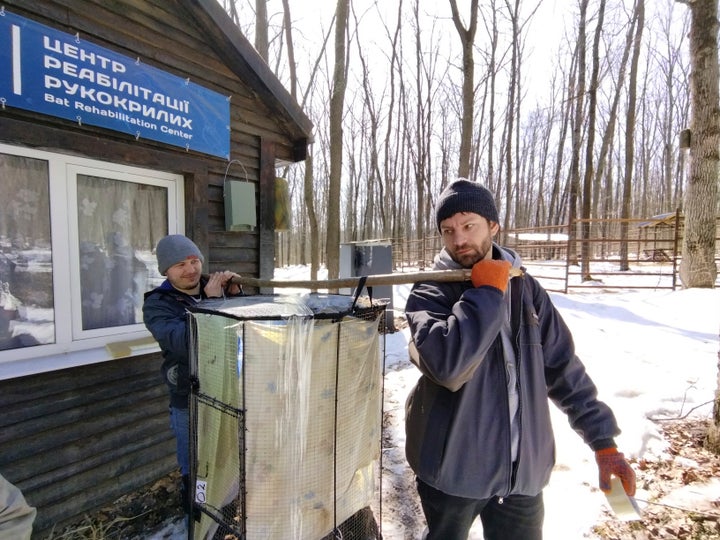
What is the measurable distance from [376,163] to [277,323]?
20635 mm

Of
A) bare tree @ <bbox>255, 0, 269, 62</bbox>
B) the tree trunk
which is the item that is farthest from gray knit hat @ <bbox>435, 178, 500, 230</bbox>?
bare tree @ <bbox>255, 0, 269, 62</bbox>

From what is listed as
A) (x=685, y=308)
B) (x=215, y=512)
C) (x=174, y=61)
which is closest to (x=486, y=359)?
(x=215, y=512)

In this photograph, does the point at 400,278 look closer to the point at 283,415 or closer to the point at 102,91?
the point at 283,415

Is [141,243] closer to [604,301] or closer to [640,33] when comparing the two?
[604,301]

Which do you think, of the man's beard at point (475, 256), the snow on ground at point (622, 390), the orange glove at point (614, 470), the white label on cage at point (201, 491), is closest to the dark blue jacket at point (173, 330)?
the white label on cage at point (201, 491)

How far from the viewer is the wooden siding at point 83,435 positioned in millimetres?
2348

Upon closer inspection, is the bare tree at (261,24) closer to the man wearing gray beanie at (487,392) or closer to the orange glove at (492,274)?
the man wearing gray beanie at (487,392)

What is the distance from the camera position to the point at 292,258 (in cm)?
3956

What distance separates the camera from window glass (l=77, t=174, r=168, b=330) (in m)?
2.72

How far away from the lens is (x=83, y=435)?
263cm

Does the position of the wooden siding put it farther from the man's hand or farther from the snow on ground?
the snow on ground

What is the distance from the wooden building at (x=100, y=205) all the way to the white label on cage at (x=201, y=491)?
1522 millimetres

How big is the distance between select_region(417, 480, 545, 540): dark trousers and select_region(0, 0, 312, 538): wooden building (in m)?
2.31

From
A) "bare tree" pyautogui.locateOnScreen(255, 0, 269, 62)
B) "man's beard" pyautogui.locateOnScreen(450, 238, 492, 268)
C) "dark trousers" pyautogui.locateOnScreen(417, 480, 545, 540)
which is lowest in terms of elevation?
"dark trousers" pyautogui.locateOnScreen(417, 480, 545, 540)
